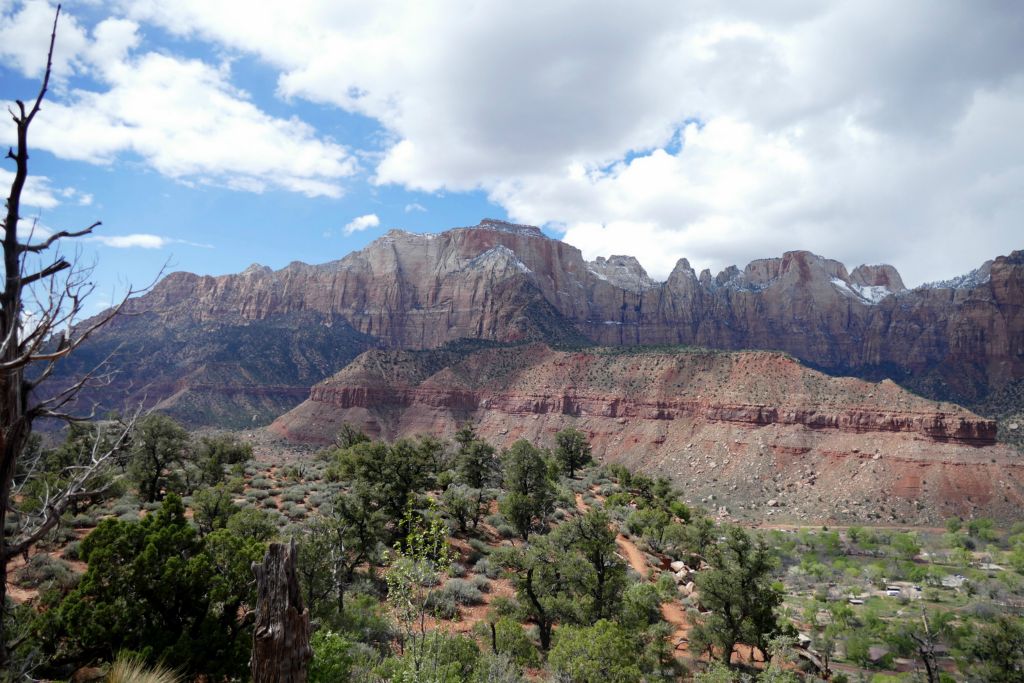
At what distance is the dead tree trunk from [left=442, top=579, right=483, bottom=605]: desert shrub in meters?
17.5

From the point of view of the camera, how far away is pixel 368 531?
2248cm

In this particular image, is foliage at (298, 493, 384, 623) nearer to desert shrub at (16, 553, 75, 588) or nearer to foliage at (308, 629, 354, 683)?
foliage at (308, 629, 354, 683)

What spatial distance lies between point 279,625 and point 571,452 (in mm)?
51462

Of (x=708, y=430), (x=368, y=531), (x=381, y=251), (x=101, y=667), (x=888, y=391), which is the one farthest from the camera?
(x=381, y=251)

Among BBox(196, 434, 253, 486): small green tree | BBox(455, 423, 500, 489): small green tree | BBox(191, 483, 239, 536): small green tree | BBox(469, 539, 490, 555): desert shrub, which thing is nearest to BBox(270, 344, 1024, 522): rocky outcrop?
BBox(455, 423, 500, 489): small green tree

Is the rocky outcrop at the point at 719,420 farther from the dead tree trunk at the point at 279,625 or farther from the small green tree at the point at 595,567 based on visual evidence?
the dead tree trunk at the point at 279,625

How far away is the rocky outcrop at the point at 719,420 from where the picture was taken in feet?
202

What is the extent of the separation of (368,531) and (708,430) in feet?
212

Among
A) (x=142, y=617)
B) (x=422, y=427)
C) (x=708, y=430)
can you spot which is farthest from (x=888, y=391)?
(x=142, y=617)

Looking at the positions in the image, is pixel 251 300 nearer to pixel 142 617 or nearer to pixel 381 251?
pixel 381 251

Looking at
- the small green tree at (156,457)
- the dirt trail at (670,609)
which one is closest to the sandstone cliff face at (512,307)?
the dirt trail at (670,609)

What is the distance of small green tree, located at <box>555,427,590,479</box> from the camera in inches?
2170

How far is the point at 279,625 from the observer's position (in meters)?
5.32

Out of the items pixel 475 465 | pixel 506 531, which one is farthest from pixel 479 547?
pixel 475 465
